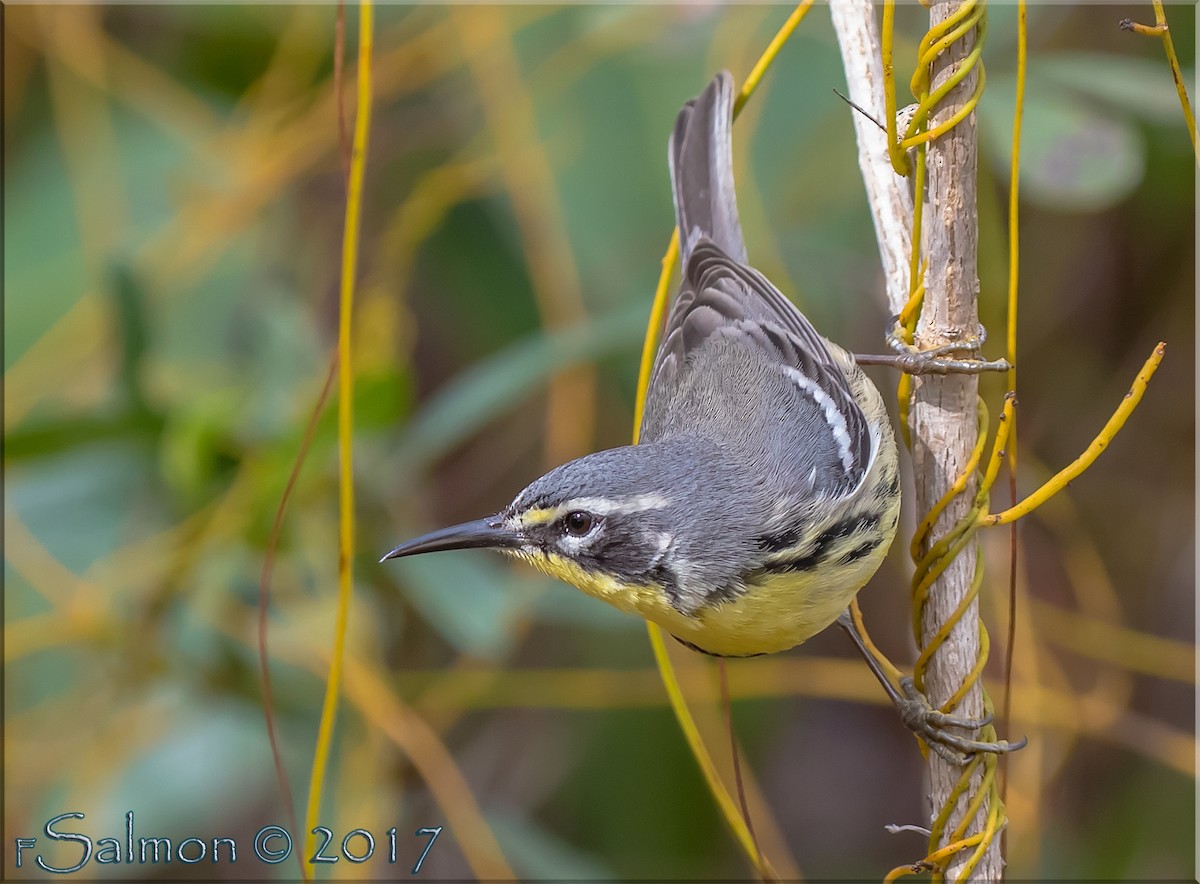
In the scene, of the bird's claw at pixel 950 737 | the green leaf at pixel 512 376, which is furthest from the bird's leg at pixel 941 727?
the green leaf at pixel 512 376

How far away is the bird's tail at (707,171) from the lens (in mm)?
2619

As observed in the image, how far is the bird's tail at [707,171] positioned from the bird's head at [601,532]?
32.3 inches

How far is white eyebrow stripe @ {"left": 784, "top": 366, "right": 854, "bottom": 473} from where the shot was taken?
2273 millimetres

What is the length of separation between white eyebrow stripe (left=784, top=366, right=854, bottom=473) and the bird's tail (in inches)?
17.0

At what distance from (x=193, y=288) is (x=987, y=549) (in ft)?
8.00

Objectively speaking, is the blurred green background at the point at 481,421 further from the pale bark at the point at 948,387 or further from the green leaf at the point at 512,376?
the pale bark at the point at 948,387

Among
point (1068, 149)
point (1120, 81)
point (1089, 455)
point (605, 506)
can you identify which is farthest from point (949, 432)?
point (1120, 81)

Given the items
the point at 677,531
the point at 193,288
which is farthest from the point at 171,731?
the point at 677,531

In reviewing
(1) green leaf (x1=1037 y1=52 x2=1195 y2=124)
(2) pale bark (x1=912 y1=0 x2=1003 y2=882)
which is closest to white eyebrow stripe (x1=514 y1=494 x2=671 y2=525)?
(2) pale bark (x1=912 y1=0 x2=1003 y2=882)

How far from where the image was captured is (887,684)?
2.19m

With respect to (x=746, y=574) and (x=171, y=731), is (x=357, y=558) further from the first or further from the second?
(x=746, y=574)

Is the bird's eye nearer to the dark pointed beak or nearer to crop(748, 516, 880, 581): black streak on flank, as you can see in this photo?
the dark pointed beak

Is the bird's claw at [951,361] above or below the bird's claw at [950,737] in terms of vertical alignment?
above

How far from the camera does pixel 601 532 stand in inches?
82.3
